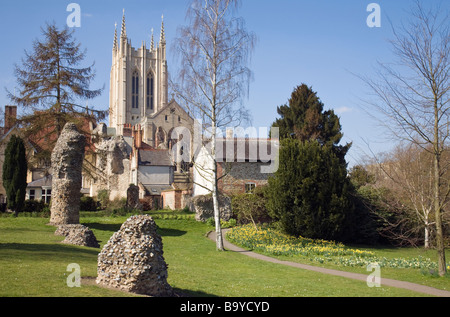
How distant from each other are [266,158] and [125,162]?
25.8 meters

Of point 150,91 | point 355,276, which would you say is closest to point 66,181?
point 355,276

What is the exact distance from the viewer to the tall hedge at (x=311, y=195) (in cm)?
2377

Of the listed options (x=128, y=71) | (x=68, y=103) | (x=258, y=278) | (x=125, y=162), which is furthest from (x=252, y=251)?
(x=128, y=71)

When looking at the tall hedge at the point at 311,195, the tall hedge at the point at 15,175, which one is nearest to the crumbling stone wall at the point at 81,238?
the tall hedge at the point at 15,175

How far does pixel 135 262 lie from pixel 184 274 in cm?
413

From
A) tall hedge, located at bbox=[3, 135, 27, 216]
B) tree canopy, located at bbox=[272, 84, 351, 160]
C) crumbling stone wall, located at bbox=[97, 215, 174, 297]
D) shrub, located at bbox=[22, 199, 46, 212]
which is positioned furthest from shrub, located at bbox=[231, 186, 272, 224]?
crumbling stone wall, located at bbox=[97, 215, 174, 297]

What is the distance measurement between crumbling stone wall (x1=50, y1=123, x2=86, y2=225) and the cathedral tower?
9942 centimetres

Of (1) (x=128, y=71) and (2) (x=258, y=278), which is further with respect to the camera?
(1) (x=128, y=71)

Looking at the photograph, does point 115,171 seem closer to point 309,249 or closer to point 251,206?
point 251,206

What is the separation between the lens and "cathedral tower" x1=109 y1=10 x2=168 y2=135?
120 m

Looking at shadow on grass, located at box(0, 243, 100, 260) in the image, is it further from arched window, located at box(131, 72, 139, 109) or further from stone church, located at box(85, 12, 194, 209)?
arched window, located at box(131, 72, 139, 109)

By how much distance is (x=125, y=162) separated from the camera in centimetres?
5269

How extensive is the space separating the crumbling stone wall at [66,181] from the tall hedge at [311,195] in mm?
11500
